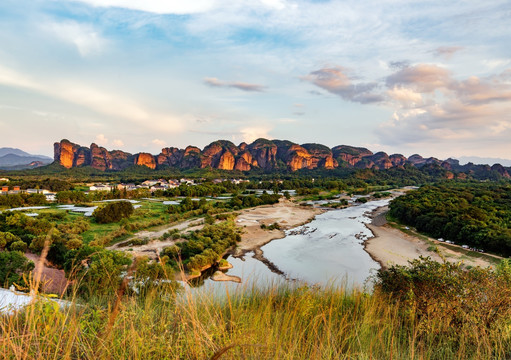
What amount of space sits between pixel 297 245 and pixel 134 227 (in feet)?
64.7

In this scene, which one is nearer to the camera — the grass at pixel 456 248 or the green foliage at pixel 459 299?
the green foliage at pixel 459 299

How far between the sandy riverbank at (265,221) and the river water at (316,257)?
1296mm

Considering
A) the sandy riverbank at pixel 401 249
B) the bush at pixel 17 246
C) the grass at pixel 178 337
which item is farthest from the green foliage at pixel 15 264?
the sandy riverbank at pixel 401 249

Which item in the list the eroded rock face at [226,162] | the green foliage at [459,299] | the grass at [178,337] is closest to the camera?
the grass at [178,337]

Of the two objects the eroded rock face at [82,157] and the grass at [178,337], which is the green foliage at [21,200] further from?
the eroded rock face at [82,157]

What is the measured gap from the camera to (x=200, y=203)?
161 feet

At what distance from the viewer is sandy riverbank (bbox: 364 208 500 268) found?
23719mm

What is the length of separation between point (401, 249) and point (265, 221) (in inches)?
742

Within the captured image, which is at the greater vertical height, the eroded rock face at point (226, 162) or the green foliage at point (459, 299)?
the eroded rock face at point (226, 162)

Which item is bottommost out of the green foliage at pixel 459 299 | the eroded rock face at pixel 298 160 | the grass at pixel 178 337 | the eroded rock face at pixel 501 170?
the green foliage at pixel 459 299

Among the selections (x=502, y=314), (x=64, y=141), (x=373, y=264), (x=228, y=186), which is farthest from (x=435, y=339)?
(x=64, y=141)

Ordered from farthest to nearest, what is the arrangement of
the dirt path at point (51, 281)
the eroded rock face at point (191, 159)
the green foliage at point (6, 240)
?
the eroded rock face at point (191, 159) < the green foliage at point (6, 240) < the dirt path at point (51, 281)

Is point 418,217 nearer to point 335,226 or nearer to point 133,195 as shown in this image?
point 335,226

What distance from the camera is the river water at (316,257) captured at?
20.2 meters
